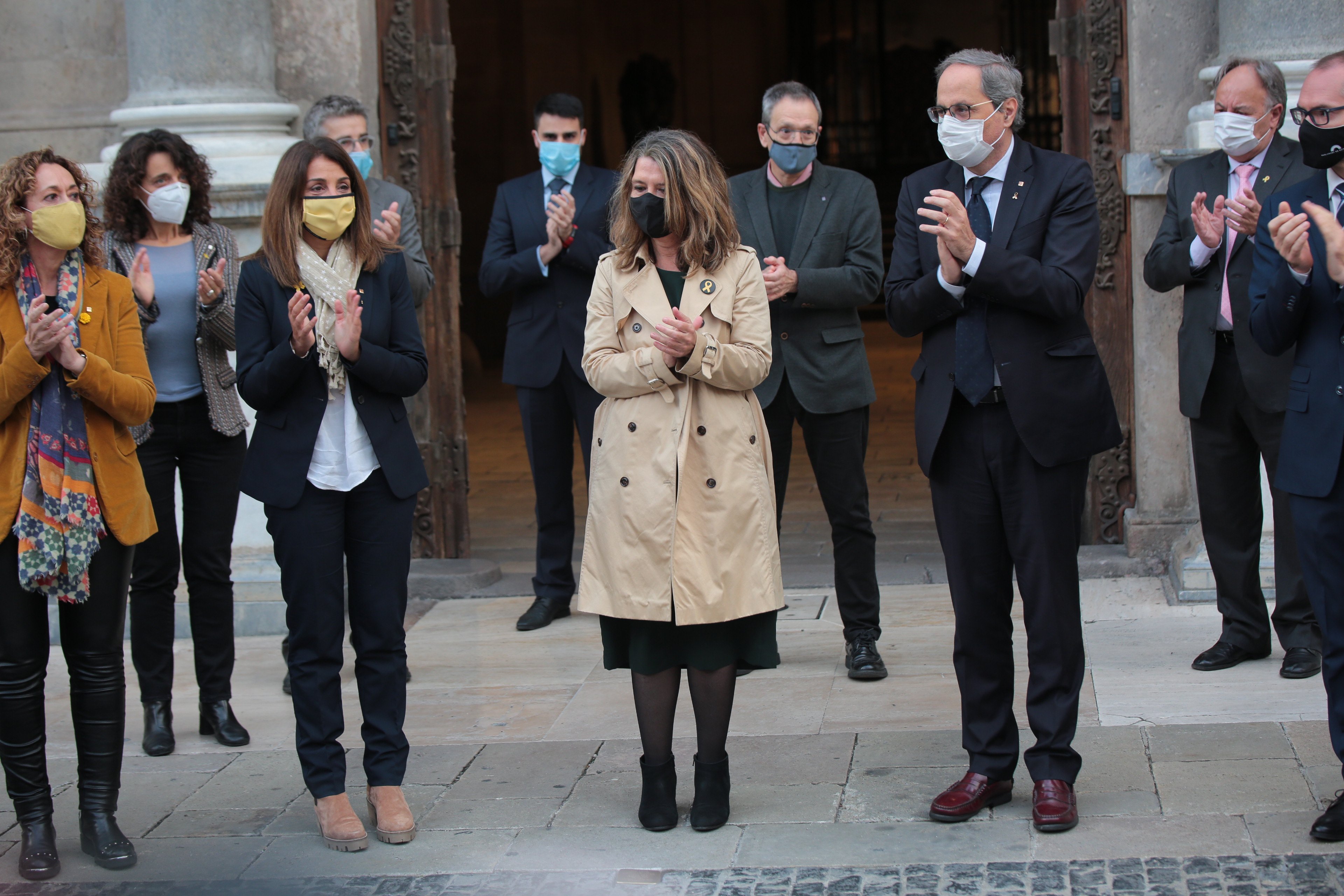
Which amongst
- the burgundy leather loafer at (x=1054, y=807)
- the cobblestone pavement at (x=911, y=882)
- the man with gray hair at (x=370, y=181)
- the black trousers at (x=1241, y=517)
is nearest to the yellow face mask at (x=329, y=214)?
the man with gray hair at (x=370, y=181)

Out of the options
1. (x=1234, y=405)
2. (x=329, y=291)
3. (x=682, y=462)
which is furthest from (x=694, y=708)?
(x=1234, y=405)

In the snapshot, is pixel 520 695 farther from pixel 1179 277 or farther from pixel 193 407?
pixel 1179 277

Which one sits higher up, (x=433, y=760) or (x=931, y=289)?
(x=931, y=289)

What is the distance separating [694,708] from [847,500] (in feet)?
5.42

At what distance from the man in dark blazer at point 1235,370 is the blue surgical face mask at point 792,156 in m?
1.27

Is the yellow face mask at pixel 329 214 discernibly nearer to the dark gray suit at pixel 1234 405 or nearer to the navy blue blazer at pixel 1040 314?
the navy blue blazer at pixel 1040 314

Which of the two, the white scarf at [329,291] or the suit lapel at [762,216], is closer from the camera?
the white scarf at [329,291]

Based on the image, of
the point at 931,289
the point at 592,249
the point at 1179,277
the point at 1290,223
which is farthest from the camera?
the point at 592,249

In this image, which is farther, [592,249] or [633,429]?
[592,249]

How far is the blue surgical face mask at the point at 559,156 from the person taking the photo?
6.50 m

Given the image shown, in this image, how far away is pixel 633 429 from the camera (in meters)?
4.27

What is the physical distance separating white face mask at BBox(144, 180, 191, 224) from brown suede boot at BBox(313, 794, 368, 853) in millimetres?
2027

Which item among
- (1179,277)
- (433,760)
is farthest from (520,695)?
(1179,277)

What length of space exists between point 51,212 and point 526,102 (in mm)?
15865
